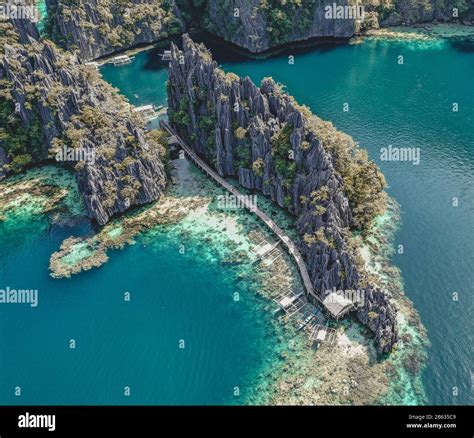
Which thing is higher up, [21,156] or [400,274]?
[21,156]

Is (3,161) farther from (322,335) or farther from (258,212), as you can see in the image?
(322,335)

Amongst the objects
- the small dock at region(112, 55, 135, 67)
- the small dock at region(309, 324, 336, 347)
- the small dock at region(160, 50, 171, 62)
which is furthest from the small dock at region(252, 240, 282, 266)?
the small dock at region(112, 55, 135, 67)

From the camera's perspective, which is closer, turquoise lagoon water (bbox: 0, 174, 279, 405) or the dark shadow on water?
turquoise lagoon water (bbox: 0, 174, 279, 405)

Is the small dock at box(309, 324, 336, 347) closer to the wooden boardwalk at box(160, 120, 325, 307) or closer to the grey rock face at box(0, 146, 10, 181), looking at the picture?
the wooden boardwalk at box(160, 120, 325, 307)

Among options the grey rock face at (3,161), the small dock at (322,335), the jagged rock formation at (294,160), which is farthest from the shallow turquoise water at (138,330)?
the grey rock face at (3,161)

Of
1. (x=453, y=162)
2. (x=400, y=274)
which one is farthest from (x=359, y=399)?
(x=453, y=162)

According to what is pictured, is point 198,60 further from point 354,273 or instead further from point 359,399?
point 359,399

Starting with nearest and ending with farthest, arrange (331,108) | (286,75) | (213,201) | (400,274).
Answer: (400,274) < (213,201) < (331,108) < (286,75)

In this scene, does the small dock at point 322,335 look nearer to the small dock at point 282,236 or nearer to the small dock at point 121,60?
the small dock at point 282,236
